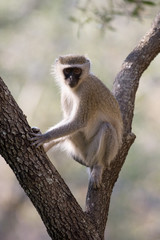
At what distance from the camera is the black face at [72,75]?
503 cm

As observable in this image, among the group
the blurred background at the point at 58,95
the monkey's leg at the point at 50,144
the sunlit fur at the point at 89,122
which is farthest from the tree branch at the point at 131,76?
the blurred background at the point at 58,95

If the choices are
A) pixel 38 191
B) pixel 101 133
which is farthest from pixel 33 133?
pixel 101 133

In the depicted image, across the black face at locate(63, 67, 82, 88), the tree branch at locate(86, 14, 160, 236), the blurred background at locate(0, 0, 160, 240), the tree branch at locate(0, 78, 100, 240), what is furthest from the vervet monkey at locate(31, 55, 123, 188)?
the blurred background at locate(0, 0, 160, 240)

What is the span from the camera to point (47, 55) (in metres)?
13.2

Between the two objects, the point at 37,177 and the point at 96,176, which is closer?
the point at 37,177

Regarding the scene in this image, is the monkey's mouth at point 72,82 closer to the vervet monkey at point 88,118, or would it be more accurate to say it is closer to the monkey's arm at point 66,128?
the vervet monkey at point 88,118

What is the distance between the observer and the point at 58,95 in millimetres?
12227

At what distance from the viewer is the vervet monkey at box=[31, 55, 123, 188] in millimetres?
4844

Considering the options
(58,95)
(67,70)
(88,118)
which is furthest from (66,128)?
(58,95)

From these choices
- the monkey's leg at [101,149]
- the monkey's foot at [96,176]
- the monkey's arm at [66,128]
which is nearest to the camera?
the monkey's foot at [96,176]

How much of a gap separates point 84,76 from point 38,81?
26.2 feet

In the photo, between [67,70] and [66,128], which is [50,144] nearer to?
[66,128]

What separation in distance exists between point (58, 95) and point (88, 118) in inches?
287

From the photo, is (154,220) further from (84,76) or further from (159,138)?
(84,76)
